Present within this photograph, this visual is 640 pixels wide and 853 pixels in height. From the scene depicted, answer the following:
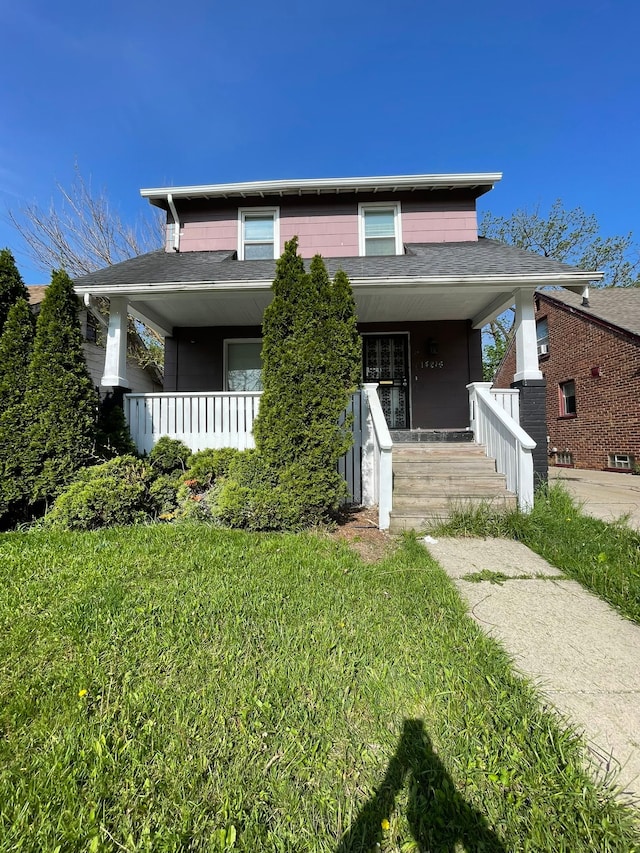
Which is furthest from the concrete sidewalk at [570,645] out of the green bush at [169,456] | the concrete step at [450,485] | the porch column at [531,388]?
the green bush at [169,456]

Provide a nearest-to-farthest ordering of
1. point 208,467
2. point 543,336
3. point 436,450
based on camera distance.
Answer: point 208,467 < point 436,450 < point 543,336

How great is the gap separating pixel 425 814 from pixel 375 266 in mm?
6851

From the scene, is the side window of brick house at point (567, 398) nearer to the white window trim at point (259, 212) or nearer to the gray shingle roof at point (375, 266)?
the gray shingle roof at point (375, 266)

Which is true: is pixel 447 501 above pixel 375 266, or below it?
below

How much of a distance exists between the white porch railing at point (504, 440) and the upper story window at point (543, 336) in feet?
31.6

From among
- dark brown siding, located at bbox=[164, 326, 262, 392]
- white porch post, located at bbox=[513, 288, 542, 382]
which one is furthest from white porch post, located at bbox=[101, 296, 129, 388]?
white porch post, located at bbox=[513, 288, 542, 382]

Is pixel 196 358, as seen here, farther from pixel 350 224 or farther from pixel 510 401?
pixel 510 401

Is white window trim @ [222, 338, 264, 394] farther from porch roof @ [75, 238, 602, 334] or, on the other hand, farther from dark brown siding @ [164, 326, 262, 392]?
porch roof @ [75, 238, 602, 334]

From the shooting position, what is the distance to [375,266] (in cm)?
662

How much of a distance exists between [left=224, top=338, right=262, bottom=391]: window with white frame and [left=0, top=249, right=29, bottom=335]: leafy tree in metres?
3.76

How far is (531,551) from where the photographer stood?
12.2 ft

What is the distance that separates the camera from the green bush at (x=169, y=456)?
226 inches

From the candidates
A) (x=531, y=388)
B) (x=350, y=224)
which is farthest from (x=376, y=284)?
(x=350, y=224)

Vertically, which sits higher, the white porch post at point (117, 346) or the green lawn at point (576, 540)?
the white porch post at point (117, 346)
